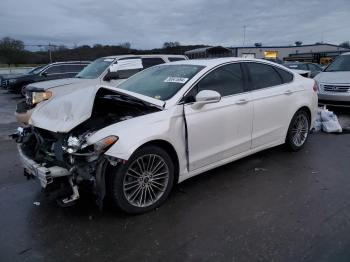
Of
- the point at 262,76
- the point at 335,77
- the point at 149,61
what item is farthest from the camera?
the point at 149,61

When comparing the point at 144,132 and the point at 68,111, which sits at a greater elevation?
the point at 68,111

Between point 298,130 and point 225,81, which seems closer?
point 225,81

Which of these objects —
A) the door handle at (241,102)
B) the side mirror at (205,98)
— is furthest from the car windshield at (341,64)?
the side mirror at (205,98)

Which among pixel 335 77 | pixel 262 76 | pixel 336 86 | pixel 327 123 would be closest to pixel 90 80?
pixel 262 76

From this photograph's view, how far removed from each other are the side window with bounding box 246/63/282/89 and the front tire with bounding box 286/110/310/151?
2.50ft

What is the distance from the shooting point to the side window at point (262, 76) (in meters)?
4.95

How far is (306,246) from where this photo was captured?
9.96ft

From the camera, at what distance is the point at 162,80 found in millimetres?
4555

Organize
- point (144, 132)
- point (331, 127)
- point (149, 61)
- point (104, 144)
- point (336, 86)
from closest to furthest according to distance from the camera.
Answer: point (104, 144), point (144, 132), point (331, 127), point (336, 86), point (149, 61)

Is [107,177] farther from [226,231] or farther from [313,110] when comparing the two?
[313,110]

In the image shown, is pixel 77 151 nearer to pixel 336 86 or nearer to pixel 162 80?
pixel 162 80

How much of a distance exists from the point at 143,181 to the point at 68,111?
119 cm

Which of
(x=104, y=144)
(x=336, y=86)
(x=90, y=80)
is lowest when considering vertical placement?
(x=104, y=144)

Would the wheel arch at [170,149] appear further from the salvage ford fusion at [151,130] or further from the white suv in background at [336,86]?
the white suv in background at [336,86]
